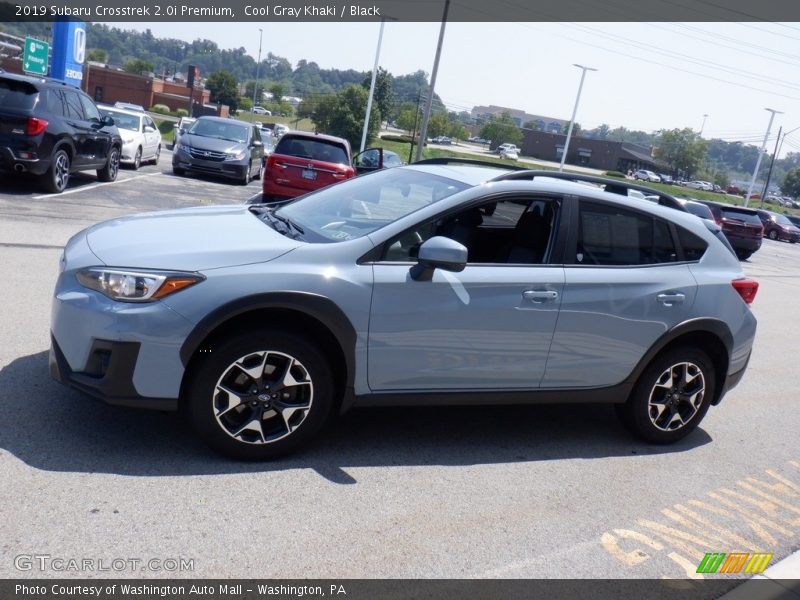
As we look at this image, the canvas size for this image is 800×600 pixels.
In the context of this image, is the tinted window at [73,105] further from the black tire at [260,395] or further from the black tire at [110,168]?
the black tire at [260,395]

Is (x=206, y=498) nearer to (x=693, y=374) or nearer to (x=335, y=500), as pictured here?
(x=335, y=500)

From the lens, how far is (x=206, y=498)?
388 centimetres

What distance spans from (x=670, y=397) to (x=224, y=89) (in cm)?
10584

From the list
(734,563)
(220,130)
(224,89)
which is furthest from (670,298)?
(224,89)

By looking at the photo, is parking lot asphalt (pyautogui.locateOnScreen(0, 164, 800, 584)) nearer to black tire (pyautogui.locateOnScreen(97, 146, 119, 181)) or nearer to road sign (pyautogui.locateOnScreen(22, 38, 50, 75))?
black tire (pyautogui.locateOnScreen(97, 146, 119, 181))

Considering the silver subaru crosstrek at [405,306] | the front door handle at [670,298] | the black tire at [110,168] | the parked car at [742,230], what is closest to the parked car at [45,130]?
the black tire at [110,168]

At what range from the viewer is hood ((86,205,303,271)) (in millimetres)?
4121

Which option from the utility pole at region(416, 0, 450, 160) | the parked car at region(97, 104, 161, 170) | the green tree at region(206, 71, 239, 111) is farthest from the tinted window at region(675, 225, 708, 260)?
the green tree at region(206, 71, 239, 111)

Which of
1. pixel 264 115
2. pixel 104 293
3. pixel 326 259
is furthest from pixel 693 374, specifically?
pixel 264 115

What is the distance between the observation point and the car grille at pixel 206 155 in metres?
20.0

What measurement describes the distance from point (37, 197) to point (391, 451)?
32.8 ft

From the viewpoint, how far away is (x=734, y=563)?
418 centimetres

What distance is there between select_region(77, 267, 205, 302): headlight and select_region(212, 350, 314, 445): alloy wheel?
49 cm

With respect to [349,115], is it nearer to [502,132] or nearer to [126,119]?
[126,119]
